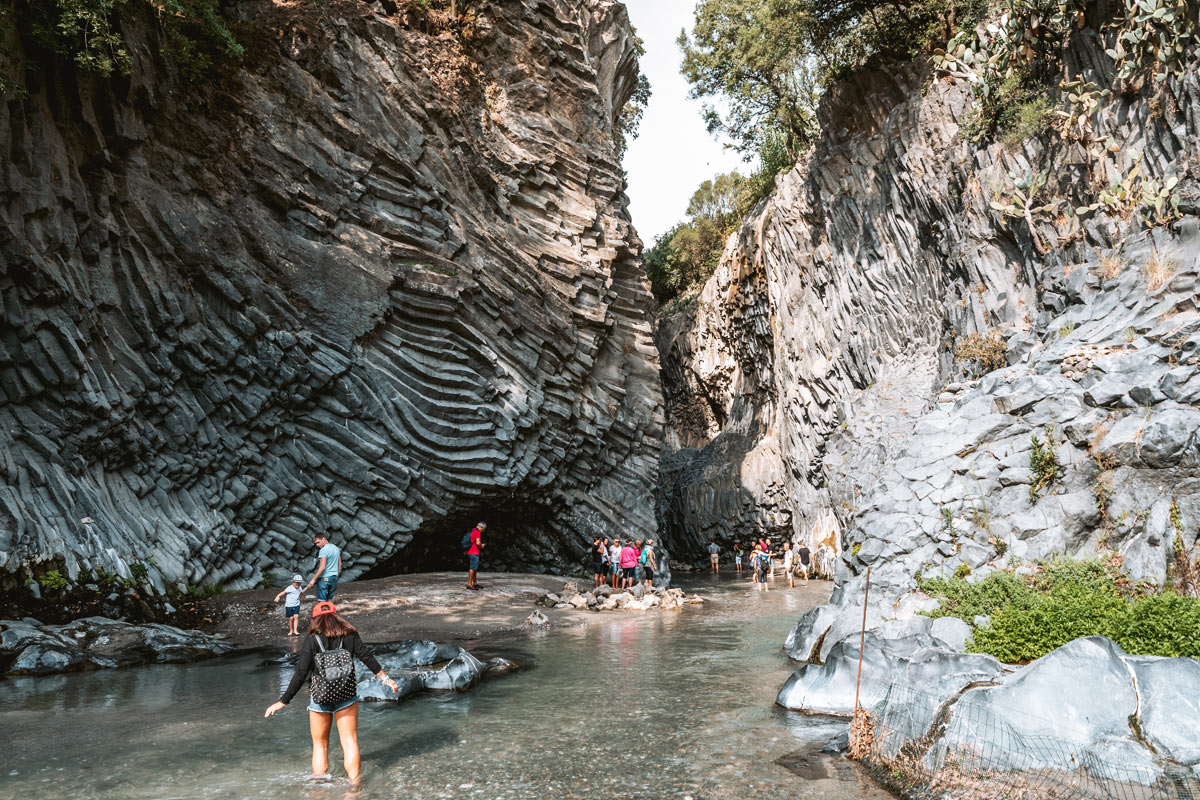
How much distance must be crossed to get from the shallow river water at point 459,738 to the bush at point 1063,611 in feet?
7.78

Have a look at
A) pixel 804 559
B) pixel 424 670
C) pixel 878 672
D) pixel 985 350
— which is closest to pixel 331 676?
pixel 424 670

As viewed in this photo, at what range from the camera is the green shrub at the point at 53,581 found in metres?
13.2

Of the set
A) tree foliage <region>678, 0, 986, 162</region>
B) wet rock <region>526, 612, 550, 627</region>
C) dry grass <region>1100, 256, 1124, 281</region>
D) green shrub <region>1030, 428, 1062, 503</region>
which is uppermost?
tree foliage <region>678, 0, 986, 162</region>

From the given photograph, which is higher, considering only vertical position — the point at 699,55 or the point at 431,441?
the point at 699,55

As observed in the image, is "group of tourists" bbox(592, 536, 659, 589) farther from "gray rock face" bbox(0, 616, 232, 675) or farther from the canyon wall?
"gray rock face" bbox(0, 616, 232, 675)

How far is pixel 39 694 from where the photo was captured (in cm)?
953

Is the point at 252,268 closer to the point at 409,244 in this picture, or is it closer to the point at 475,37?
the point at 409,244

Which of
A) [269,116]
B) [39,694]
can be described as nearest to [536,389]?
[269,116]

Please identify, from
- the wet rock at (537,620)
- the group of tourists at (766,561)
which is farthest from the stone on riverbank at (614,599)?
the group of tourists at (766,561)

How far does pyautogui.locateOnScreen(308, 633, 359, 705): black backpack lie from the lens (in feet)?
20.5

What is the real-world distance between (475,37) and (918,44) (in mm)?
14968

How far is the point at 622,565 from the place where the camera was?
22125mm

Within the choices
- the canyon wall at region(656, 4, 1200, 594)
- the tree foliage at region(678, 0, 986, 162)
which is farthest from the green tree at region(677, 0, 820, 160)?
the canyon wall at region(656, 4, 1200, 594)

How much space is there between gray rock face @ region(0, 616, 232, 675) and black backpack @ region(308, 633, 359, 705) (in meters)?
7.09
